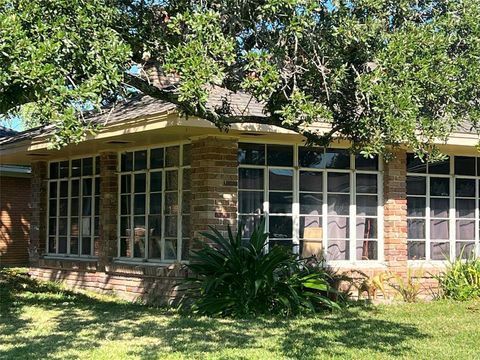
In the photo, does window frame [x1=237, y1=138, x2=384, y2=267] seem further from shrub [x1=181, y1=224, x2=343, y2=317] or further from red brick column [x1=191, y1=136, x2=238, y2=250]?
shrub [x1=181, y1=224, x2=343, y2=317]

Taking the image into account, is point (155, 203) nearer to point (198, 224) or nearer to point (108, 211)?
point (108, 211)

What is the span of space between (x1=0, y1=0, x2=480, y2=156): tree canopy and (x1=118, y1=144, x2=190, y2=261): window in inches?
159

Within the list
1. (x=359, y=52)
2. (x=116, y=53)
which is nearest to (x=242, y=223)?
(x=359, y=52)

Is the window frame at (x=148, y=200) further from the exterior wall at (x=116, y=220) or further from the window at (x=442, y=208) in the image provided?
the window at (x=442, y=208)

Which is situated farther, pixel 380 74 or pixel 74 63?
pixel 380 74

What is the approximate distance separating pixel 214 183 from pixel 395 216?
3685 mm

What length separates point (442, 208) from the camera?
46.2 feet

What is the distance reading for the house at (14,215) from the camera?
21703mm

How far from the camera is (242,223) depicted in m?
12.0

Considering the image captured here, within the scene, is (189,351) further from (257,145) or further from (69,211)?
(69,211)

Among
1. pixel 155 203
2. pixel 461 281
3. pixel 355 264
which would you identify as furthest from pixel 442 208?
pixel 155 203

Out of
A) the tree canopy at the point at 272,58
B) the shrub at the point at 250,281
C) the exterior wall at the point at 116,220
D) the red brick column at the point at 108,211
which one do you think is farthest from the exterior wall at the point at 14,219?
the tree canopy at the point at 272,58

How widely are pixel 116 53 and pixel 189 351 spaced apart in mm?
3492

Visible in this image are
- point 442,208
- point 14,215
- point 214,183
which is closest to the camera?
point 214,183
